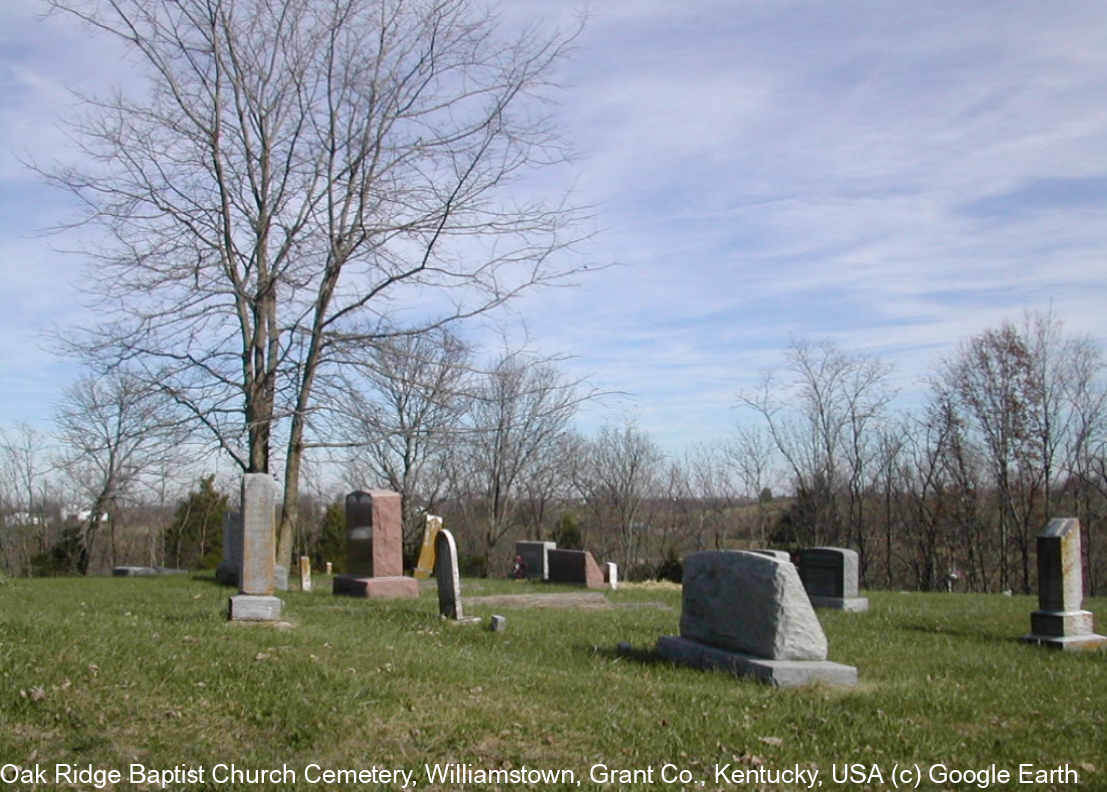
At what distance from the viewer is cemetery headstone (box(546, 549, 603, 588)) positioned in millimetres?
22531

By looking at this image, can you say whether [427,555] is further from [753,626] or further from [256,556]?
[753,626]

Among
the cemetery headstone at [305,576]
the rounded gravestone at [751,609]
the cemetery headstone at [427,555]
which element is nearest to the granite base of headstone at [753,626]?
the rounded gravestone at [751,609]

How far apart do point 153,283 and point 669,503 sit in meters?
33.8

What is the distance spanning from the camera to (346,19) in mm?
A: 16984

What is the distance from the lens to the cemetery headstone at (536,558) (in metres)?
24.8

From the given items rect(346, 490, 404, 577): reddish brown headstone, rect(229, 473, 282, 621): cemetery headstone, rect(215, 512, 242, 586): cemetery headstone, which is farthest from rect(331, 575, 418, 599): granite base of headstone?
rect(229, 473, 282, 621): cemetery headstone

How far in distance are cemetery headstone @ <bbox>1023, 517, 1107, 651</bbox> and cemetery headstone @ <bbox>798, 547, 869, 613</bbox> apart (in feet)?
12.2

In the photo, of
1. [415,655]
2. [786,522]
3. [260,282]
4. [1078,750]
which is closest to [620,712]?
[415,655]

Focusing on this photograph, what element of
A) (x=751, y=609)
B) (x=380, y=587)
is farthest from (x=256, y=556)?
(x=380, y=587)

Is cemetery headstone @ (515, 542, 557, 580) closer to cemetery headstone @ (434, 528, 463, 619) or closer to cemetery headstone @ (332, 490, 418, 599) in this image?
cemetery headstone @ (332, 490, 418, 599)

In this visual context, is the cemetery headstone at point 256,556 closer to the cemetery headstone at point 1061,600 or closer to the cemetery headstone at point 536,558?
the cemetery headstone at point 1061,600

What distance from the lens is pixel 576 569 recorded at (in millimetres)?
22859

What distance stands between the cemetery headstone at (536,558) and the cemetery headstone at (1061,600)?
14146 mm

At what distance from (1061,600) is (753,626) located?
5505mm
